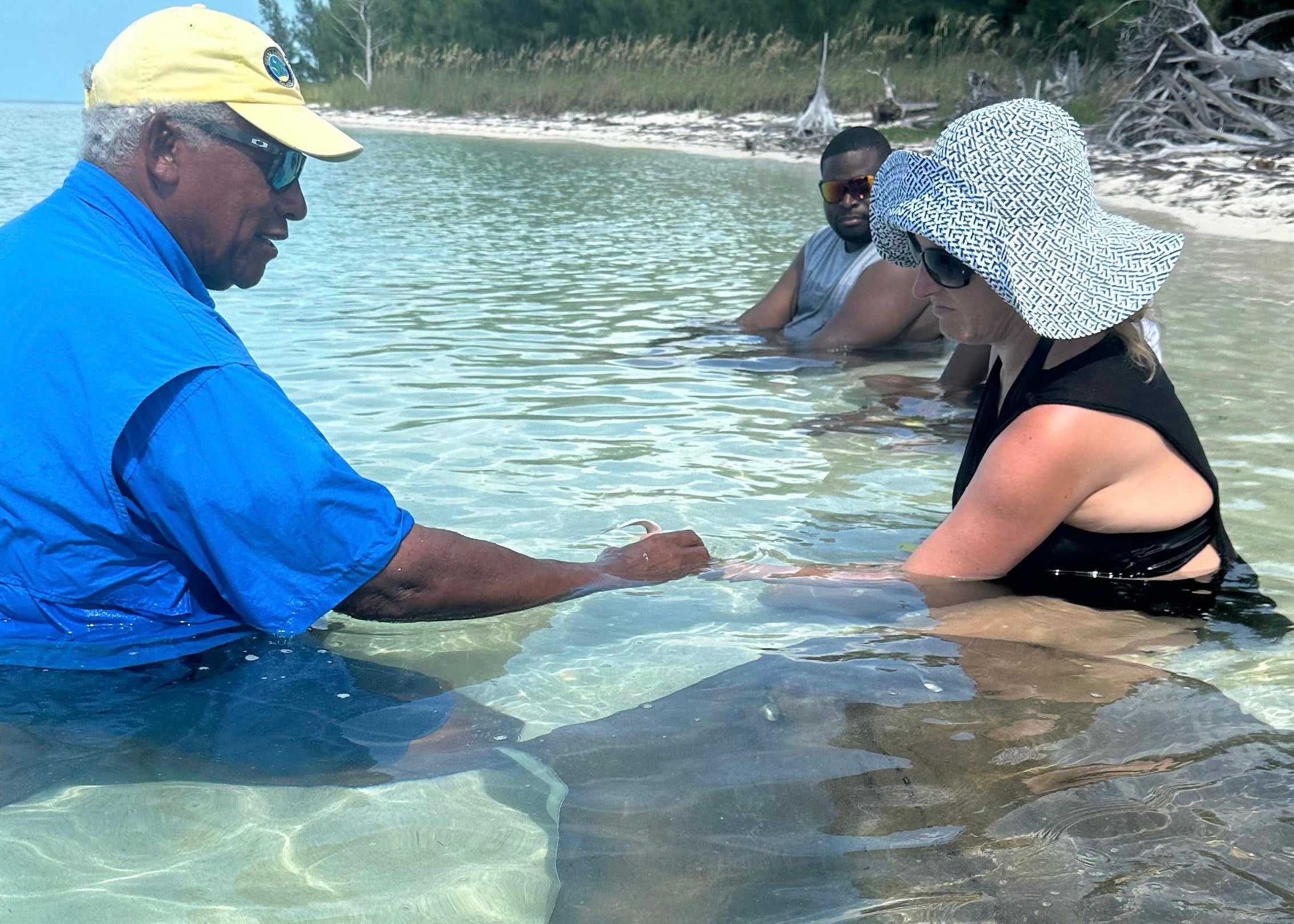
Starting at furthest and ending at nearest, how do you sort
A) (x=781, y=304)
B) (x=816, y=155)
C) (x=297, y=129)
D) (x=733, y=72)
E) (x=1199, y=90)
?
1. (x=733, y=72)
2. (x=816, y=155)
3. (x=1199, y=90)
4. (x=781, y=304)
5. (x=297, y=129)

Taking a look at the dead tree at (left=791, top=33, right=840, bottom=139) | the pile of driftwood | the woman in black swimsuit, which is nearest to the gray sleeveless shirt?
the woman in black swimsuit

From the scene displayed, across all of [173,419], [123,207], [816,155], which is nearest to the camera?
[173,419]

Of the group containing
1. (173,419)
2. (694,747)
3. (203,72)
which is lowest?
(694,747)

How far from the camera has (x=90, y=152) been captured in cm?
268

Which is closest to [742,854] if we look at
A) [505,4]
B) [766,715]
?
[766,715]

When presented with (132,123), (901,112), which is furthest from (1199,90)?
(132,123)

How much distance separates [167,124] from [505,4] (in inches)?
2089

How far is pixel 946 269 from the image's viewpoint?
2.84 metres

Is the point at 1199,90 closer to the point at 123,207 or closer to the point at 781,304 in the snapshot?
the point at 781,304

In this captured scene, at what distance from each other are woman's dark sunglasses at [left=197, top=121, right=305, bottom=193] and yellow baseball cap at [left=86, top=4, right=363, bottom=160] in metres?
0.05

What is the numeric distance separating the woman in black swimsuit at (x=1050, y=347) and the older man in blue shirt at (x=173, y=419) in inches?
48.3

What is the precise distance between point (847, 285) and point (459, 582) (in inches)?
192

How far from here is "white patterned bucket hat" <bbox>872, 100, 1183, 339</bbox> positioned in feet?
8.73

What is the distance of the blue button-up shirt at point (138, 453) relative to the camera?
2330mm
